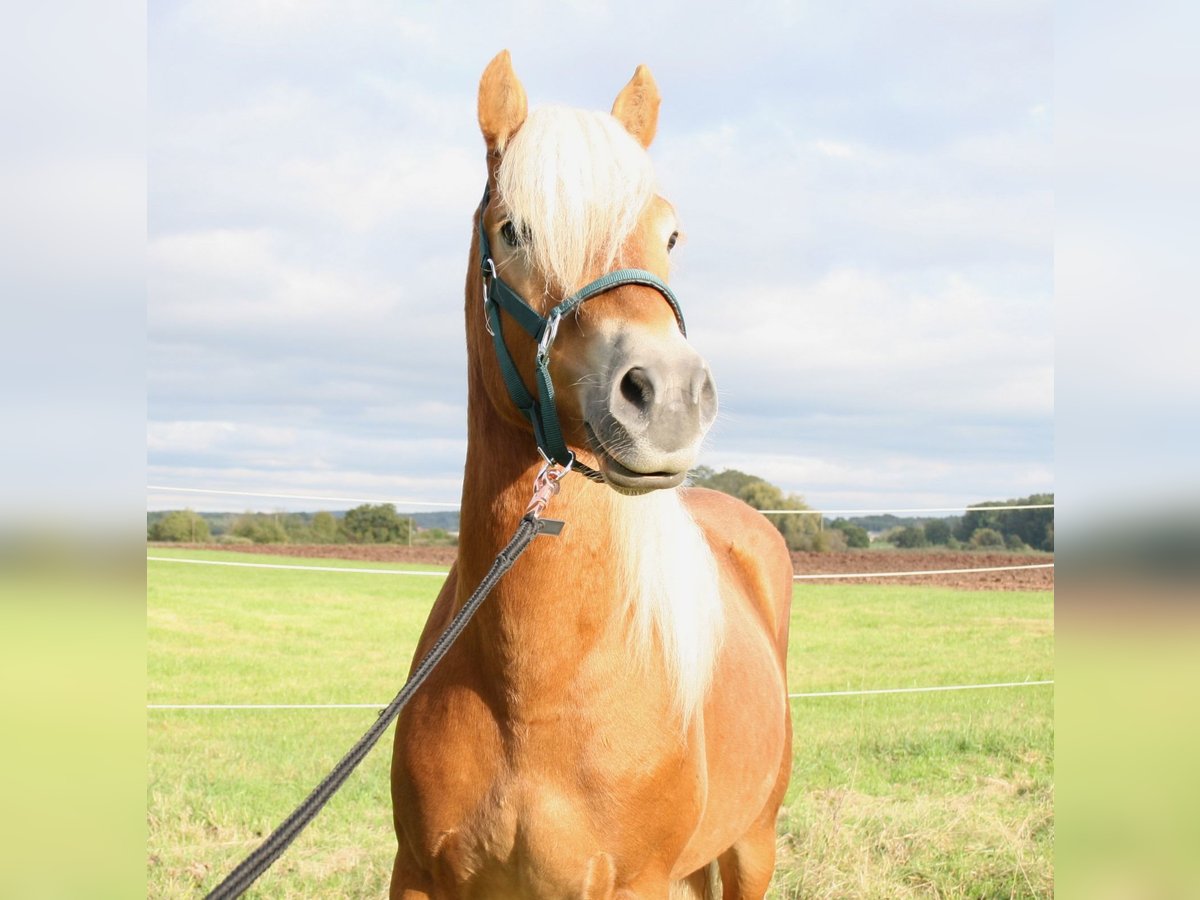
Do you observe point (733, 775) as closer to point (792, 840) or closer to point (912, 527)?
point (792, 840)

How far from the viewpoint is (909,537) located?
20.2m

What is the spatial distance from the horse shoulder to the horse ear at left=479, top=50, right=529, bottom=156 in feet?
7.26

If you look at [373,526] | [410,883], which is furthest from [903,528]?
[410,883]

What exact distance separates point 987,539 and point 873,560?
2.41 meters

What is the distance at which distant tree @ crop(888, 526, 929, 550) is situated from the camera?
2009cm

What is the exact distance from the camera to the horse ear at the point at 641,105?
2932mm

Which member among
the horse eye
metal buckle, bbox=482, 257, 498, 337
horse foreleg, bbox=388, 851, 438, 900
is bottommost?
horse foreleg, bbox=388, 851, 438, 900

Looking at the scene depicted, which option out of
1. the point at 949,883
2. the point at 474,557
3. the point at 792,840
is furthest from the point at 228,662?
the point at 474,557

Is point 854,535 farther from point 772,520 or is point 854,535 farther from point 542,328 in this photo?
point 542,328

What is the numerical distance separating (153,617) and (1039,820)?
38.4ft

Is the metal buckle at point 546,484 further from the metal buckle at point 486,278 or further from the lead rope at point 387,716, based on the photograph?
the metal buckle at point 486,278

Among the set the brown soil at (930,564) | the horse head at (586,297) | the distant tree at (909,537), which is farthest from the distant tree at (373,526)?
the horse head at (586,297)

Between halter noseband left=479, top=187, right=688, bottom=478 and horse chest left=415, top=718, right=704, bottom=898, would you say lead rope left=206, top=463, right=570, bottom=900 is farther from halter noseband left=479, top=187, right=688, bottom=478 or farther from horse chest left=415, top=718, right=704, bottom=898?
horse chest left=415, top=718, right=704, bottom=898

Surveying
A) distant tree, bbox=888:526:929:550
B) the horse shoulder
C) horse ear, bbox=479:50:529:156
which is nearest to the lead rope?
horse ear, bbox=479:50:529:156
